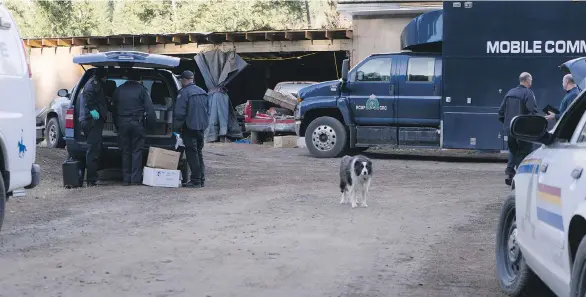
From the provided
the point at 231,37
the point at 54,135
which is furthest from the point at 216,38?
the point at 54,135

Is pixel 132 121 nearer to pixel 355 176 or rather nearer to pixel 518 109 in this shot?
pixel 355 176

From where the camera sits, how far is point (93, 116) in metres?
13.0

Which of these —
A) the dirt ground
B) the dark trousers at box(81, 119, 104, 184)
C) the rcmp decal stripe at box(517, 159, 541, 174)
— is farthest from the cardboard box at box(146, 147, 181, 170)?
the rcmp decal stripe at box(517, 159, 541, 174)

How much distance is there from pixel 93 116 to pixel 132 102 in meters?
0.62

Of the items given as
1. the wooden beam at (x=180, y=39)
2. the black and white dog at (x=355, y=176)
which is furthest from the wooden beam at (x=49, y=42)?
the black and white dog at (x=355, y=176)

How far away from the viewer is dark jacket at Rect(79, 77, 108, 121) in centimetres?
1306

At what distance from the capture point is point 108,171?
15.1m

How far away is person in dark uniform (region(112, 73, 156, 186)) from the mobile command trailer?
6.65 metres

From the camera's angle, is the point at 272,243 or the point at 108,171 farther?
the point at 108,171

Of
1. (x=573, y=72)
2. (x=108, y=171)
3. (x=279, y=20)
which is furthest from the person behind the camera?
(x=279, y=20)

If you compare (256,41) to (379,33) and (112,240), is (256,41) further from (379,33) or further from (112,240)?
(112,240)

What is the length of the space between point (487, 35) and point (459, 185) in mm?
4301

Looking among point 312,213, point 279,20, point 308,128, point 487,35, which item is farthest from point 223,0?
point 312,213

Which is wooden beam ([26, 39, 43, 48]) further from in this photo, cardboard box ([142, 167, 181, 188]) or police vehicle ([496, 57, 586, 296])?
police vehicle ([496, 57, 586, 296])
